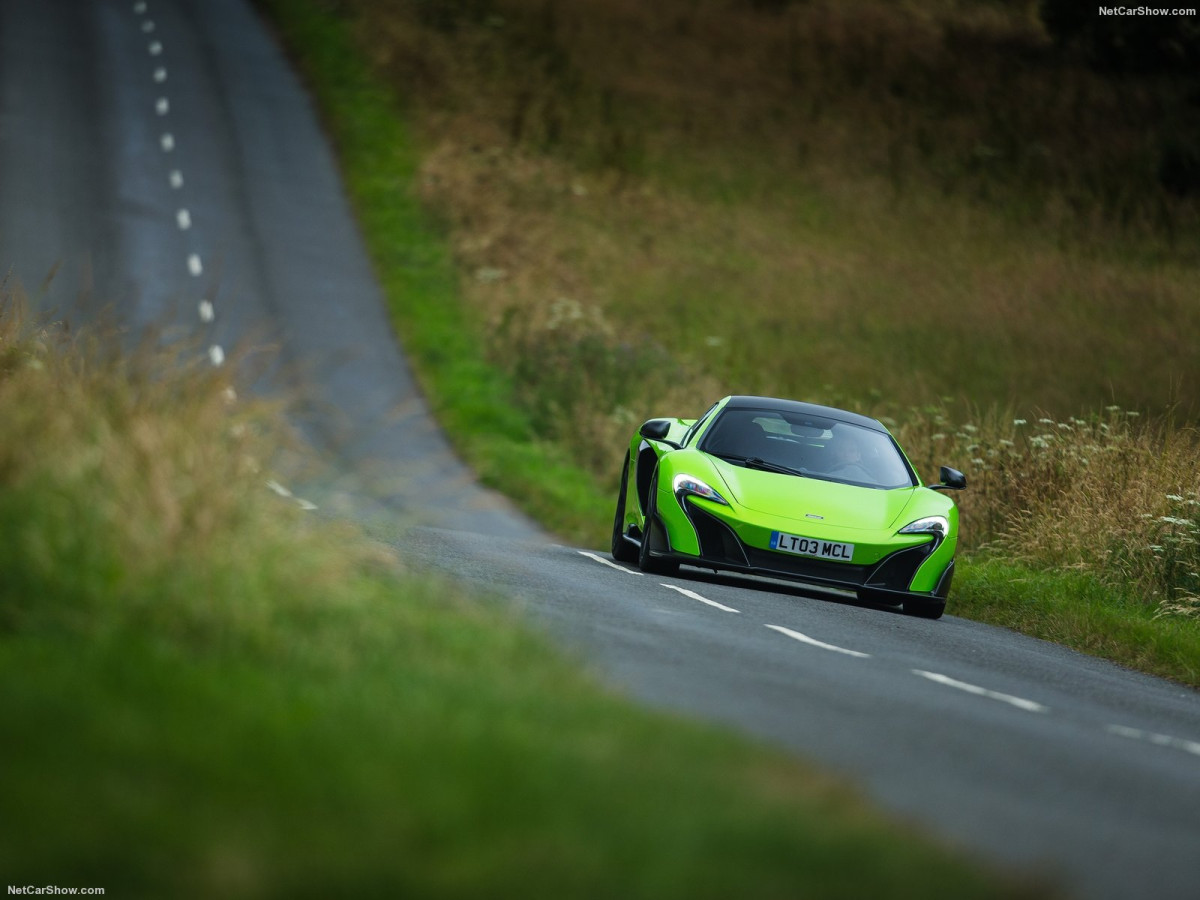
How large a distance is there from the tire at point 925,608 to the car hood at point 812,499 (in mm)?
659

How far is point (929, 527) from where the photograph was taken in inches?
564

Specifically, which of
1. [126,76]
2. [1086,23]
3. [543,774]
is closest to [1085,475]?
[543,774]

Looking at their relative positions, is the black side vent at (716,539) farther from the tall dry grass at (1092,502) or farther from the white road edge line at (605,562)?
the tall dry grass at (1092,502)

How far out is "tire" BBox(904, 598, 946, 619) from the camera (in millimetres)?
14406

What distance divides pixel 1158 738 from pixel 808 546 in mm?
5102

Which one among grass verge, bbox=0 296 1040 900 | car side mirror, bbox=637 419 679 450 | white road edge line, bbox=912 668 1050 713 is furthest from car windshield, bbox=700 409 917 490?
grass verge, bbox=0 296 1040 900

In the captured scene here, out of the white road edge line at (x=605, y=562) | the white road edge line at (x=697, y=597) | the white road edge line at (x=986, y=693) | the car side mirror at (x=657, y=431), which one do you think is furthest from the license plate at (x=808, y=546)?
the white road edge line at (x=986, y=693)

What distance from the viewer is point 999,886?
5.09 meters

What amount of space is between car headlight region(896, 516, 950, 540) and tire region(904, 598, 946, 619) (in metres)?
0.50

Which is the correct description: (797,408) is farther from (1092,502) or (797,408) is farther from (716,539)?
(1092,502)

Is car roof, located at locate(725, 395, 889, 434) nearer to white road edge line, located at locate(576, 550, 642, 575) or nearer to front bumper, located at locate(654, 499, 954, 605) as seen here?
white road edge line, located at locate(576, 550, 642, 575)

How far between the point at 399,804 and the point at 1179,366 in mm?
27669

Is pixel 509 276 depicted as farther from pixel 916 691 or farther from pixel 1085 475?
pixel 916 691

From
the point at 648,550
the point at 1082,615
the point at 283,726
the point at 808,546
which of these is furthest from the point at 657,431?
the point at 283,726
